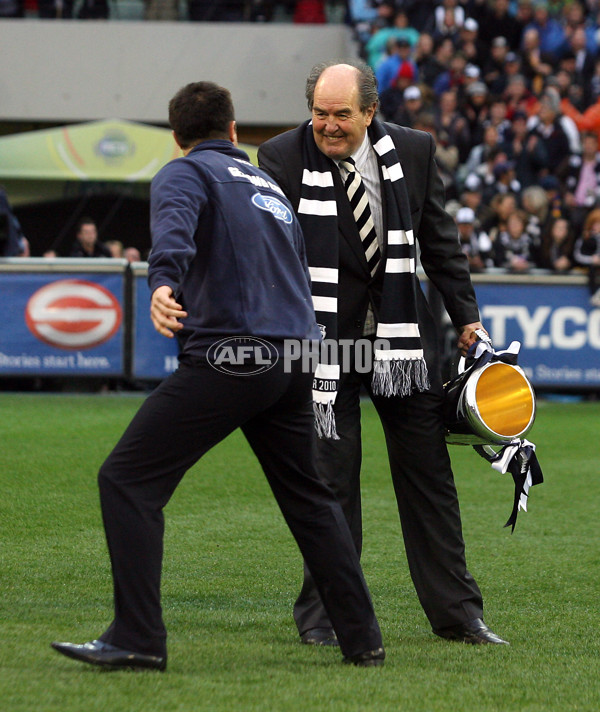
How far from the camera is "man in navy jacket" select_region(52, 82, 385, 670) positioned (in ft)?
12.3

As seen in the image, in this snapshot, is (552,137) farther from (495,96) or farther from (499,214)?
(499,214)

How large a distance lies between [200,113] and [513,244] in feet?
32.9

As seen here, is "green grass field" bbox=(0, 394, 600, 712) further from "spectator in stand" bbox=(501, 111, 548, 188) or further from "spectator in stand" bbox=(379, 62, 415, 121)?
"spectator in stand" bbox=(379, 62, 415, 121)

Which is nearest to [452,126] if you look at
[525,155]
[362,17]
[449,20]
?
[525,155]

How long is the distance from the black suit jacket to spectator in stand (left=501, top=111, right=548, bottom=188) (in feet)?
38.4

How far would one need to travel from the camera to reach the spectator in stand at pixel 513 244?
13.5 meters

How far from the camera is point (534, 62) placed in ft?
58.4

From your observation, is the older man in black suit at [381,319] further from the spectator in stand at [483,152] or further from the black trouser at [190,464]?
the spectator in stand at [483,152]

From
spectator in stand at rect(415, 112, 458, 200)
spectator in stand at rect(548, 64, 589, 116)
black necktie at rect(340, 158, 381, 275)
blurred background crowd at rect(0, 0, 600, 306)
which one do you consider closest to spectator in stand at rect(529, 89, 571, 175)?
blurred background crowd at rect(0, 0, 600, 306)

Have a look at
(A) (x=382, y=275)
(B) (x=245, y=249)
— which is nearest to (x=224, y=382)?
(B) (x=245, y=249)

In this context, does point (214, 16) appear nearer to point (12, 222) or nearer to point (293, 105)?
point (293, 105)

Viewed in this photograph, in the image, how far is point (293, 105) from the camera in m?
20.3

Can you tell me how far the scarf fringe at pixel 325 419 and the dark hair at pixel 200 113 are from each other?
1.08 meters

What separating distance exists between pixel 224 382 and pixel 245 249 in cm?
42
